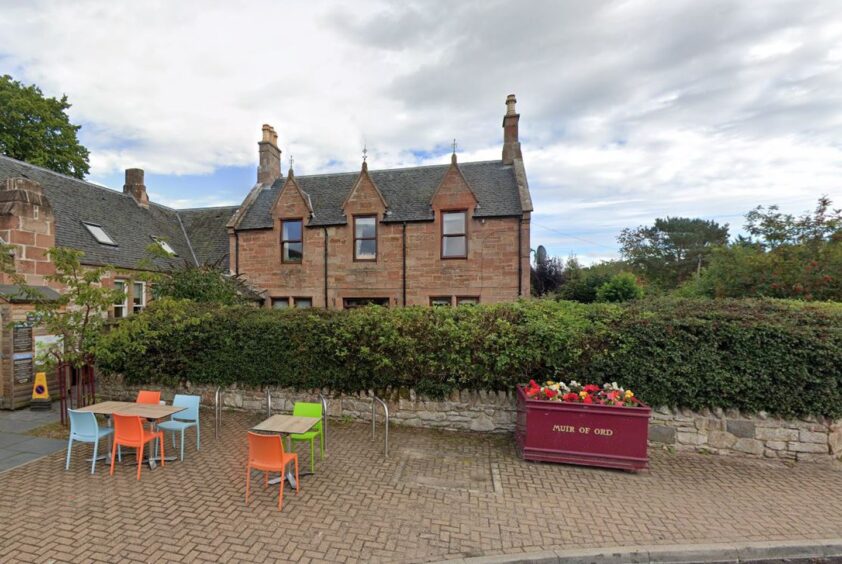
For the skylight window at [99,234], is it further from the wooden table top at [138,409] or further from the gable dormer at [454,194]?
the gable dormer at [454,194]

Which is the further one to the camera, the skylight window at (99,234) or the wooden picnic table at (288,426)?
the skylight window at (99,234)


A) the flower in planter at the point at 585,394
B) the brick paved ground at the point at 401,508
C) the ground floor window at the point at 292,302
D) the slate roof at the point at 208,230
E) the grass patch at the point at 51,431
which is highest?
the slate roof at the point at 208,230

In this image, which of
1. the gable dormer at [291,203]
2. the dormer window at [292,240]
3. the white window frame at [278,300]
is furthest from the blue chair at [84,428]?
the gable dormer at [291,203]

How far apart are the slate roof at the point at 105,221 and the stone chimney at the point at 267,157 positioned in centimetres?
393

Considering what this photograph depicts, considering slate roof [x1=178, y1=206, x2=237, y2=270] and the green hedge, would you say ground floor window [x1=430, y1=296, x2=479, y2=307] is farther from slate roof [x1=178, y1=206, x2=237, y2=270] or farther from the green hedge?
slate roof [x1=178, y1=206, x2=237, y2=270]

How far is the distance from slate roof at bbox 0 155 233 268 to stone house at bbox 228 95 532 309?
3954 millimetres

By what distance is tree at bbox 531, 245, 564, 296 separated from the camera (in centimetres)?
1797

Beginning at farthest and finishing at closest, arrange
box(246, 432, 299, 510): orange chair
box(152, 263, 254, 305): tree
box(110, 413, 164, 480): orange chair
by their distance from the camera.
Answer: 1. box(152, 263, 254, 305): tree
2. box(110, 413, 164, 480): orange chair
3. box(246, 432, 299, 510): orange chair

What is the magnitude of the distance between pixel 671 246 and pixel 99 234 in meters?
52.4

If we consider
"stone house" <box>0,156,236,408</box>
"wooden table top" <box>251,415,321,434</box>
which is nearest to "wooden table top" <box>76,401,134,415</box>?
"stone house" <box>0,156,236,408</box>

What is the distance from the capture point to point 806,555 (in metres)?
4.19

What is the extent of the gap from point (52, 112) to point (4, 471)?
83.7 feet

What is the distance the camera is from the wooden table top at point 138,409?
5884mm

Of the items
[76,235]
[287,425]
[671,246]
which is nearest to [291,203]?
[76,235]
